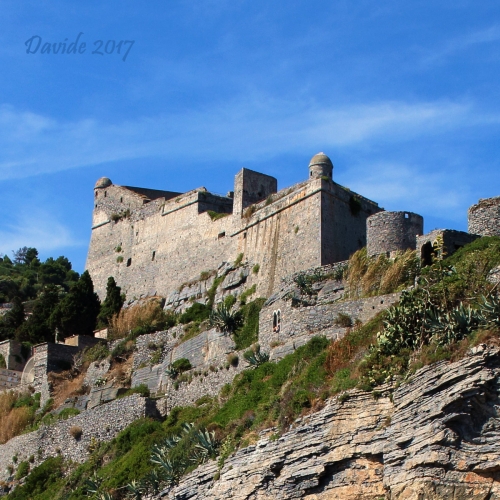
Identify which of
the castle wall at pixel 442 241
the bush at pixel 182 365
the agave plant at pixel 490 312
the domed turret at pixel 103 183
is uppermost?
the domed turret at pixel 103 183

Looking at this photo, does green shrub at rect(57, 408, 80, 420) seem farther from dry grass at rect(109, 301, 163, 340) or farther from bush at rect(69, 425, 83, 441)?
dry grass at rect(109, 301, 163, 340)

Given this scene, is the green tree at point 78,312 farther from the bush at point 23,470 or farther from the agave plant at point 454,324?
the agave plant at point 454,324

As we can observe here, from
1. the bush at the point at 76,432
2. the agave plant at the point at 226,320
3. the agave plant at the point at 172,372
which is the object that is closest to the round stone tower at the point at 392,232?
the agave plant at the point at 226,320

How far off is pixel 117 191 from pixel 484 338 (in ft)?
102

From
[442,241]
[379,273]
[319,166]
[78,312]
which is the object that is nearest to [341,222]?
[319,166]

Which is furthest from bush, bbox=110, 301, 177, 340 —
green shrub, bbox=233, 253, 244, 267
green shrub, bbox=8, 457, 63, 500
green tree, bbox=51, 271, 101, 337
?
green shrub, bbox=8, 457, 63, 500

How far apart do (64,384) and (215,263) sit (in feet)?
23.3

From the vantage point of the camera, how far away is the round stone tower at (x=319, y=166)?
40.9 metres

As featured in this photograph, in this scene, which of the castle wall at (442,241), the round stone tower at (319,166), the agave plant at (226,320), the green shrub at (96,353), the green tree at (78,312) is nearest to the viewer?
the castle wall at (442,241)

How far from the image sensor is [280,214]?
4166 cm

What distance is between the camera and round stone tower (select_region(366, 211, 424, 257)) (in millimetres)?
34688

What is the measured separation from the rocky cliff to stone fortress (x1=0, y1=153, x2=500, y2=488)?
198 inches

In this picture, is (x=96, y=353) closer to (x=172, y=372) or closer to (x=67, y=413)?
(x=67, y=413)

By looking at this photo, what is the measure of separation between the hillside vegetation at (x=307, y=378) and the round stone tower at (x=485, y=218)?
5.88ft
